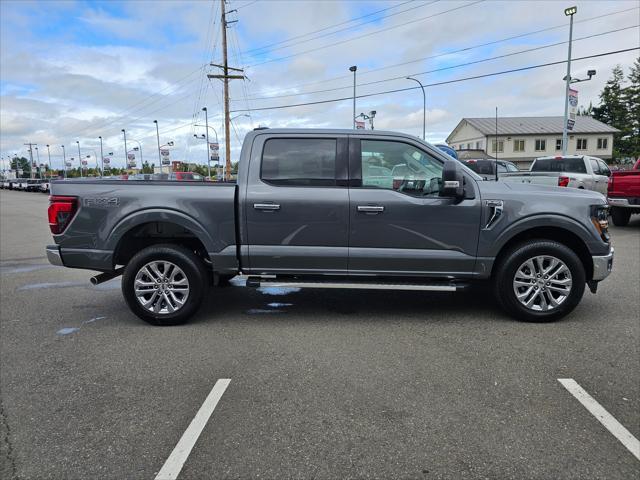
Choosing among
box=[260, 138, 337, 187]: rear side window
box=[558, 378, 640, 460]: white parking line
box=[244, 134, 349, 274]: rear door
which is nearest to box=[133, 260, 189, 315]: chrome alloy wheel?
box=[244, 134, 349, 274]: rear door

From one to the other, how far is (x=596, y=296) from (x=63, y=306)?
266 inches

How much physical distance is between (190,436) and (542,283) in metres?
3.78

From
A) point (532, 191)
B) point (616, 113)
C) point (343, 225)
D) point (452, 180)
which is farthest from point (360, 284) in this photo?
point (616, 113)

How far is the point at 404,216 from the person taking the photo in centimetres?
475

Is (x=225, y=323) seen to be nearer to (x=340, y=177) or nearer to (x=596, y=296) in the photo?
(x=340, y=177)

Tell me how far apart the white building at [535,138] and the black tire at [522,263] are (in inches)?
2418

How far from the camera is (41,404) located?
3287 mm

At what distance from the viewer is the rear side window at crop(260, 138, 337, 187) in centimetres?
484

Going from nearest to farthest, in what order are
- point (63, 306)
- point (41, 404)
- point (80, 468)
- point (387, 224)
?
point (80, 468), point (41, 404), point (387, 224), point (63, 306)

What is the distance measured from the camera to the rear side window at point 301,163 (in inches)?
190

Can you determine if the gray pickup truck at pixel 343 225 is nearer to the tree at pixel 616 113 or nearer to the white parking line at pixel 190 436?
the white parking line at pixel 190 436

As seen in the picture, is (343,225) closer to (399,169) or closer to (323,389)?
(399,169)

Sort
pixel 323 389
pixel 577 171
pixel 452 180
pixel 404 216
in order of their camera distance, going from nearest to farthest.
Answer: pixel 323 389, pixel 452 180, pixel 404 216, pixel 577 171

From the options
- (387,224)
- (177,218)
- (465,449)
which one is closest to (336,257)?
(387,224)
